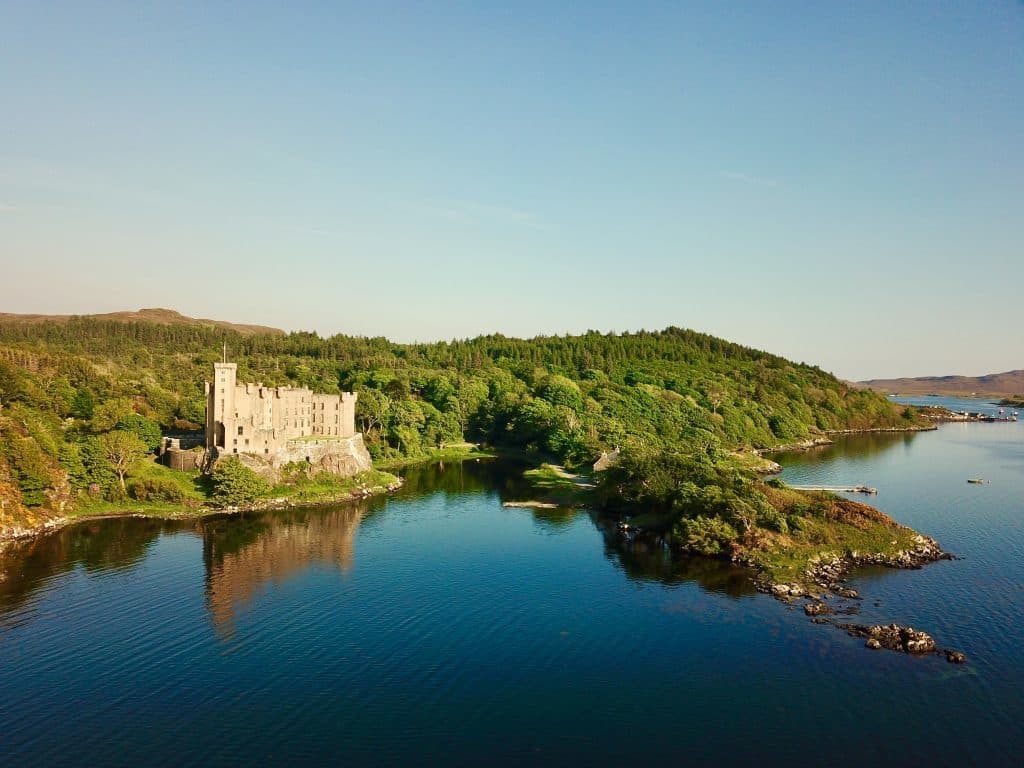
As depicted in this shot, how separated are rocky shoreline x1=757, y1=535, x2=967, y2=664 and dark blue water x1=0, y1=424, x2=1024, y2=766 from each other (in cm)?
111

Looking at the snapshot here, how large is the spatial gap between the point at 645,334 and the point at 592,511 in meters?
132

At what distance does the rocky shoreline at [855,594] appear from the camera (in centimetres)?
3600

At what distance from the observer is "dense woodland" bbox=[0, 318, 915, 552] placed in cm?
6350

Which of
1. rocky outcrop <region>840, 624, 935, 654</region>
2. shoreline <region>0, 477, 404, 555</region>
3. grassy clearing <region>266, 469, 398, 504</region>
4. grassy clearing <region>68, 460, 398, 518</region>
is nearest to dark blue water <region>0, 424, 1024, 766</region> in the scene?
rocky outcrop <region>840, 624, 935, 654</region>

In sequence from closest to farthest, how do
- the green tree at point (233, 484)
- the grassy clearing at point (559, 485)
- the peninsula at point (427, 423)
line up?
1. the peninsula at point (427, 423)
2. the green tree at point (233, 484)
3. the grassy clearing at point (559, 485)

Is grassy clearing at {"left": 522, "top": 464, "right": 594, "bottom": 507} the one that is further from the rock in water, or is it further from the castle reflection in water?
the rock in water

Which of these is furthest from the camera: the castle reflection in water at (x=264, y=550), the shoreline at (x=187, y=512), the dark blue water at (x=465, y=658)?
the shoreline at (x=187, y=512)

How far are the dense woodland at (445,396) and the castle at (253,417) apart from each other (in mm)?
7345

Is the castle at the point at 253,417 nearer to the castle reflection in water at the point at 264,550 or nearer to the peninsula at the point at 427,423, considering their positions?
the peninsula at the point at 427,423

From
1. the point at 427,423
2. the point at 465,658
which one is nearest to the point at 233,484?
the point at 465,658

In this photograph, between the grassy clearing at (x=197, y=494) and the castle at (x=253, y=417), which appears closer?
the grassy clearing at (x=197, y=494)

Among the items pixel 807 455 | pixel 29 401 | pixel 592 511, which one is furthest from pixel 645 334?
pixel 29 401

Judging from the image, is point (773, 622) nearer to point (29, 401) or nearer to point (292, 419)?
point (292, 419)

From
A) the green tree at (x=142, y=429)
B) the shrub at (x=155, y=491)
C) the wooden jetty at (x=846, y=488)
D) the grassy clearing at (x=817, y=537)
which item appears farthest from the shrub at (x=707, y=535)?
the green tree at (x=142, y=429)
